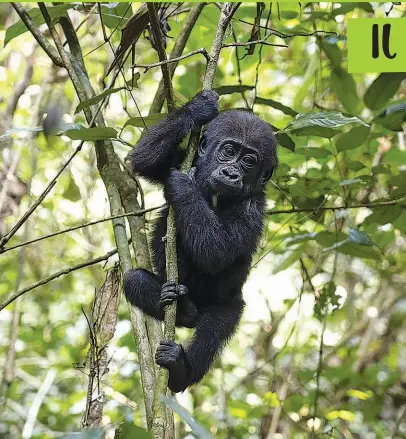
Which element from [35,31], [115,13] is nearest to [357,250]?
[115,13]

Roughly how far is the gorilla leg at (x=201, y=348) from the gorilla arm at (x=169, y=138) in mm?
758

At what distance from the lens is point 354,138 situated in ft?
11.0

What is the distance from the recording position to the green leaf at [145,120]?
3.02 m

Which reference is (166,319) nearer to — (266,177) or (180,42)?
(266,177)

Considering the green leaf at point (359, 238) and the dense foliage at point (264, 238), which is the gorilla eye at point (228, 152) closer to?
the dense foliage at point (264, 238)

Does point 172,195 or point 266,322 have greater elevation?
point 266,322

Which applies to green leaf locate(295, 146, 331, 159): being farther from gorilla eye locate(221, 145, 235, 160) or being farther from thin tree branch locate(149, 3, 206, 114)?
thin tree branch locate(149, 3, 206, 114)

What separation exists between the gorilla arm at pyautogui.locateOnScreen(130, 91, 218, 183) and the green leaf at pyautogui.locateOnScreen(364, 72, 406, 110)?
33.0 inches

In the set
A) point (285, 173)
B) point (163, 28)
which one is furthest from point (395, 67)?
point (163, 28)

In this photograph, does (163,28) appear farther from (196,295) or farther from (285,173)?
(196,295)

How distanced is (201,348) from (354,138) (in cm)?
132

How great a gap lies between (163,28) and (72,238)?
400cm

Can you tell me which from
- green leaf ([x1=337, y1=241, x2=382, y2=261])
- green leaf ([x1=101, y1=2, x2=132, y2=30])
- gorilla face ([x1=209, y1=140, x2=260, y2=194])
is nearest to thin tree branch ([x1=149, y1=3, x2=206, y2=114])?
green leaf ([x1=101, y1=2, x2=132, y2=30])

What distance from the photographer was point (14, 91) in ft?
18.5
